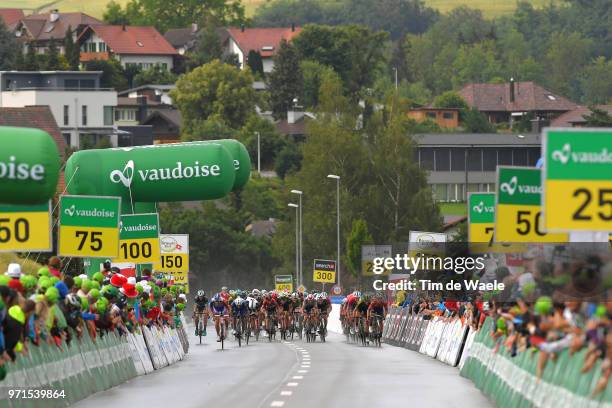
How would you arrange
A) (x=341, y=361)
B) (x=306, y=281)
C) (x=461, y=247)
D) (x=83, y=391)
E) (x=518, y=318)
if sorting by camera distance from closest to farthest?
1. (x=518, y=318)
2. (x=83, y=391)
3. (x=341, y=361)
4. (x=461, y=247)
5. (x=306, y=281)

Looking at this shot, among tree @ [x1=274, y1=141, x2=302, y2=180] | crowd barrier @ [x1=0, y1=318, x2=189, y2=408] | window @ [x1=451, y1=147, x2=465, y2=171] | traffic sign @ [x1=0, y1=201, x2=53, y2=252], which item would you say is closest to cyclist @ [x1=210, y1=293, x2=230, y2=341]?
crowd barrier @ [x1=0, y1=318, x2=189, y2=408]

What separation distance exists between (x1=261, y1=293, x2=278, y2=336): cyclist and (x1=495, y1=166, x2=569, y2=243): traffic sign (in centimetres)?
2746

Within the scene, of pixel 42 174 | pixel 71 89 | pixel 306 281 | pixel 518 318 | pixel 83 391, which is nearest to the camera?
pixel 42 174

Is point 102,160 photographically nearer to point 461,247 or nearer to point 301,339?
point 461,247

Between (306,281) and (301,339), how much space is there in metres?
53.3

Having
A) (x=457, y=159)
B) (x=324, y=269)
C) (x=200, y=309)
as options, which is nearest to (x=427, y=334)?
(x=200, y=309)

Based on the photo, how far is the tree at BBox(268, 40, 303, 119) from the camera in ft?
641

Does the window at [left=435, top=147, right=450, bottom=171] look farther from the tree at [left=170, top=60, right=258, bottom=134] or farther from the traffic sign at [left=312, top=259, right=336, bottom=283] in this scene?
the traffic sign at [left=312, top=259, right=336, bottom=283]

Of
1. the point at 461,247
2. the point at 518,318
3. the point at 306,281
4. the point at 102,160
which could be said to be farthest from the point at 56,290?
the point at 306,281

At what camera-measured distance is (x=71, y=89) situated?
510 feet

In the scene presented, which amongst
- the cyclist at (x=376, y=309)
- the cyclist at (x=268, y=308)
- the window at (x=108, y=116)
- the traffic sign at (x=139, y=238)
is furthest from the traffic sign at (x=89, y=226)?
the window at (x=108, y=116)

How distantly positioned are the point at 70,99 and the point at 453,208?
101ft

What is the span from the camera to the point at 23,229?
28172 mm

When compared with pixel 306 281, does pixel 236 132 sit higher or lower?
higher
